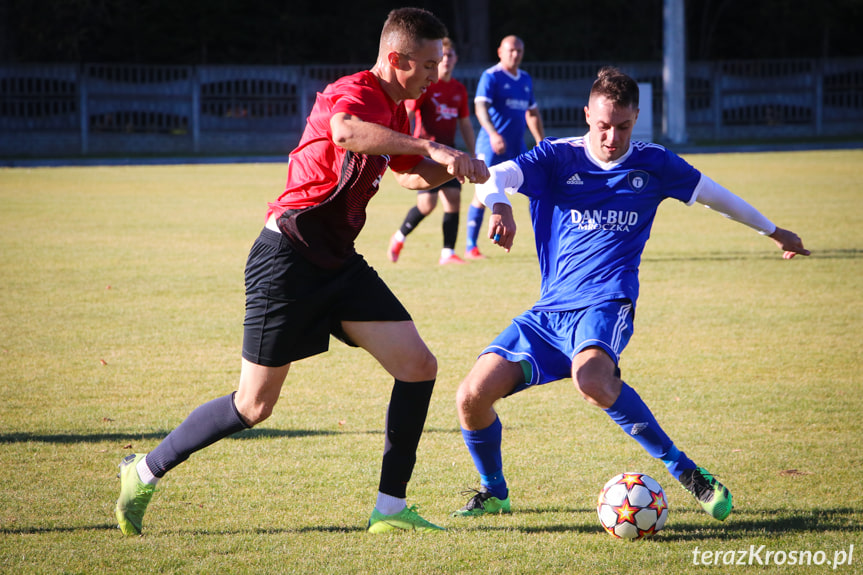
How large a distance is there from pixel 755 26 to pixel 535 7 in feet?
38.6

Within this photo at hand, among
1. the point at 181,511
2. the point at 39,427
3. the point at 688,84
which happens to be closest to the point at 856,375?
the point at 181,511

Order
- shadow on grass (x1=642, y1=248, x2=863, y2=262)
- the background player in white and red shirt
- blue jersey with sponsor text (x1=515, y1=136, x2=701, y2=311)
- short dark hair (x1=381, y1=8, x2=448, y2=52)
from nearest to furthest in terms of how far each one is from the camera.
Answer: short dark hair (x1=381, y1=8, x2=448, y2=52) < blue jersey with sponsor text (x1=515, y1=136, x2=701, y2=311) < the background player in white and red shirt < shadow on grass (x1=642, y1=248, x2=863, y2=262)

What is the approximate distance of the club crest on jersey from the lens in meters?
4.08

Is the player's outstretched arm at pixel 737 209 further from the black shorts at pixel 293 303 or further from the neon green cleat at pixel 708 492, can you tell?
the black shorts at pixel 293 303

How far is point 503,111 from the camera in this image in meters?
11.0

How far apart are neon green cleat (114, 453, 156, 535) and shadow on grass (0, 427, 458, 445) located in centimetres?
118

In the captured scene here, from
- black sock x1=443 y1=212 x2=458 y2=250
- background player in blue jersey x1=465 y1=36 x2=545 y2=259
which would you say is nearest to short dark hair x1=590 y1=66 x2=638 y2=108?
black sock x1=443 y1=212 x2=458 y2=250

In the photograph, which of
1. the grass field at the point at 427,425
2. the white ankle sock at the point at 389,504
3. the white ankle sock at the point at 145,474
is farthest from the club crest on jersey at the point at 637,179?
the white ankle sock at the point at 145,474

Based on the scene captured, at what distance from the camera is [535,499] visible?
161 inches

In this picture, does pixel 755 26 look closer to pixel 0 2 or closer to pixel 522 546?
pixel 0 2

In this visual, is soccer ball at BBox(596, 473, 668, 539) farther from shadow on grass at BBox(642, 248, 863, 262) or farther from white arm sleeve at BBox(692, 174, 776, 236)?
shadow on grass at BBox(642, 248, 863, 262)

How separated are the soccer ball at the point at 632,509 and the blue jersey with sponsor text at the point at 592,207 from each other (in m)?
0.80

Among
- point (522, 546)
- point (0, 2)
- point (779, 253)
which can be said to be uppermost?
point (0, 2)

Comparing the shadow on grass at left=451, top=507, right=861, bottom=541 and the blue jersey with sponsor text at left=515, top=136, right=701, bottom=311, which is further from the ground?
the blue jersey with sponsor text at left=515, top=136, right=701, bottom=311
